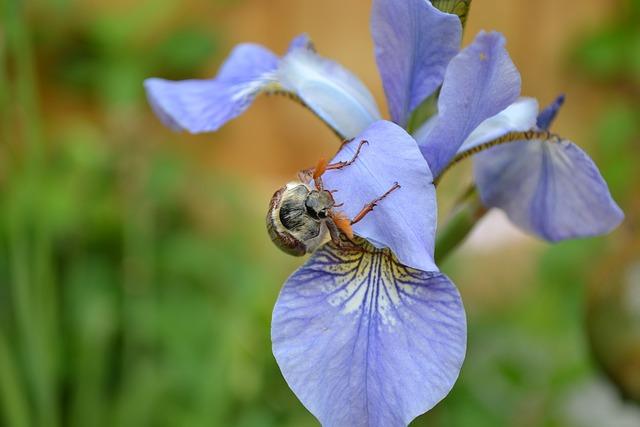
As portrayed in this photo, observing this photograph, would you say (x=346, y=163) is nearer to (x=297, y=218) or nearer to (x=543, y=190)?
(x=297, y=218)

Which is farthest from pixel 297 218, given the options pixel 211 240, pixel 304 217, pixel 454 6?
pixel 211 240

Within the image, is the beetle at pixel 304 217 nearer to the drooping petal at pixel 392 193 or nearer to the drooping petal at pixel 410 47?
the drooping petal at pixel 392 193

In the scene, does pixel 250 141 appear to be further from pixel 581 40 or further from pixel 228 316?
pixel 228 316

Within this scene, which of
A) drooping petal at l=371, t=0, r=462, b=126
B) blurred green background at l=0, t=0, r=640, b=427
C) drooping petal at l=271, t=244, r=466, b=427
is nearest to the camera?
drooping petal at l=271, t=244, r=466, b=427

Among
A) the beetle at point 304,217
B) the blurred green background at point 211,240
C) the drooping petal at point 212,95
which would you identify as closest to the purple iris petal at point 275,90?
the drooping petal at point 212,95

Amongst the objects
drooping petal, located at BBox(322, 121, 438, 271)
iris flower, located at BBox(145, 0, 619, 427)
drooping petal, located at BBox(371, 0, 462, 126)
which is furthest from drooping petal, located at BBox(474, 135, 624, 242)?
drooping petal, located at BBox(322, 121, 438, 271)

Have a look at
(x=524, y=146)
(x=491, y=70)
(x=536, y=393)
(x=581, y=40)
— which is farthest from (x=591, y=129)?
(x=491, y=70)

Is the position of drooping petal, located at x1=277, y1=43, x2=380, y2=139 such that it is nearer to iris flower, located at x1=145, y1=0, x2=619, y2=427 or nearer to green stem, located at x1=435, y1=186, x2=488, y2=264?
iris flower, located at x1=145, y1=0, x2=619, y2=427
